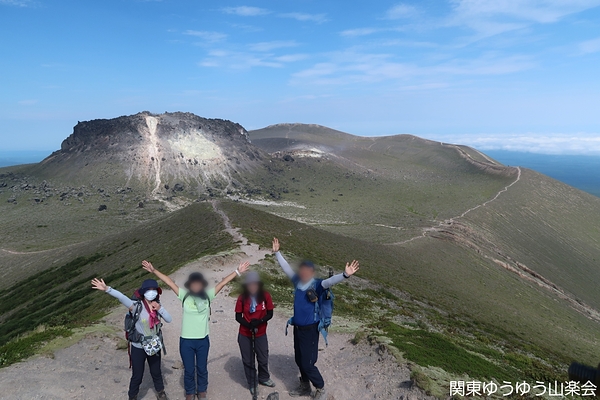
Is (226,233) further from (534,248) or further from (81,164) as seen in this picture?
(81,164)

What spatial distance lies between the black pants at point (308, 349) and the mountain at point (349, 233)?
3.85 meters

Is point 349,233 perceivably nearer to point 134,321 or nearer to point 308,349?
point 308,349

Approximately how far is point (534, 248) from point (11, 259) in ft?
368

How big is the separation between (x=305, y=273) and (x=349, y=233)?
72.1 metres

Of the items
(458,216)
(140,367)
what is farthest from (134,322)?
(458,216)

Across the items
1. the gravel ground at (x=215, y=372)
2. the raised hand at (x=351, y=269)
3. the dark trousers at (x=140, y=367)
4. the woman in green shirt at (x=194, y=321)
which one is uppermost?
the raised hand at (x=351, y=269)

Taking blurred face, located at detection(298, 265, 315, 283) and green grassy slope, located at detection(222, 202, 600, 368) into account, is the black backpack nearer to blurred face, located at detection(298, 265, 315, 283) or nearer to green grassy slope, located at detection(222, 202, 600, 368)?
blurred face, located at detection(298, 265, 315, 283)

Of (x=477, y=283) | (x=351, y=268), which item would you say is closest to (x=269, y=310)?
(x=351, y=268)

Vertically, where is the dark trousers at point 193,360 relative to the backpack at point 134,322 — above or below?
below

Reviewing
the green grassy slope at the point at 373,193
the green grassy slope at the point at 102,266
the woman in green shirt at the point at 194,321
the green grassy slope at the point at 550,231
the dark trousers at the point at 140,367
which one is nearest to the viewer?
the woman in green shirt at the point at 194,321

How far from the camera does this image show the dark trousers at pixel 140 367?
997 centimetres

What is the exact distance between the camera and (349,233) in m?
80.9

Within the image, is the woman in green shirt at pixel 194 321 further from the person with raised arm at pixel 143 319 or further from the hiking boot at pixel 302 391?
the hiking boot at pixel 302 391

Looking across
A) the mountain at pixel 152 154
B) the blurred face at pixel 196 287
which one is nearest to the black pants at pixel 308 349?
the blurred face at pixel 196 287
